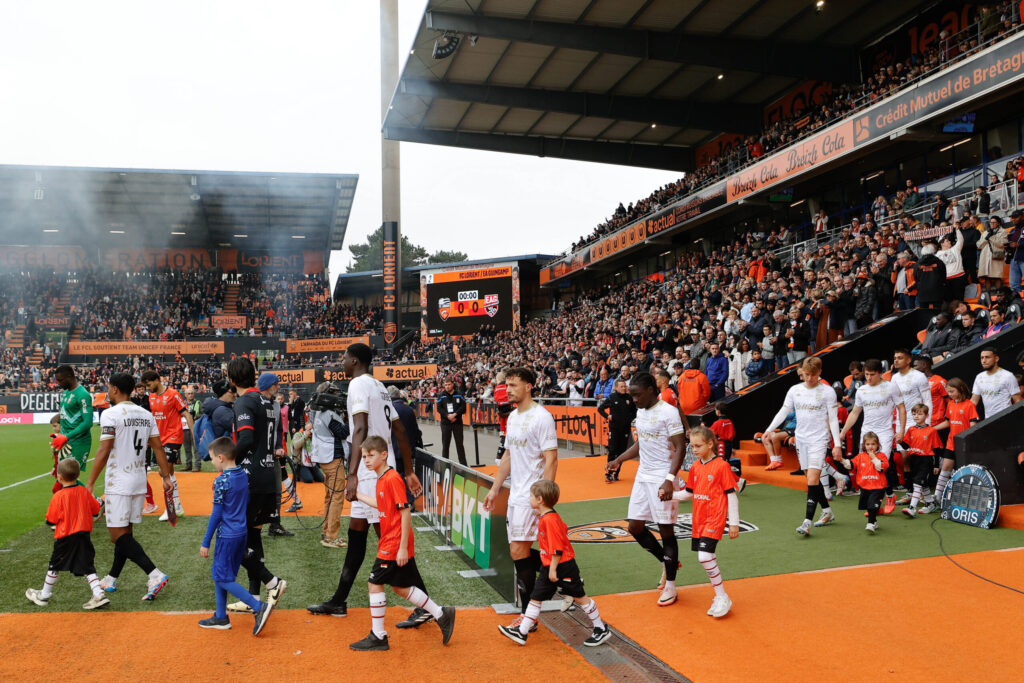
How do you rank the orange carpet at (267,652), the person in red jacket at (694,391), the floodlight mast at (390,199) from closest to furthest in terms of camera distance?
1. the orange carpet at (267,652)
2. the person in red jacket at (694,391)
3. the floodlight mast at (390,199)

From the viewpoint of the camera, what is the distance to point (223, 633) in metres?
5.31

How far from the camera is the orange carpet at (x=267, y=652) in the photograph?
4.53 metres

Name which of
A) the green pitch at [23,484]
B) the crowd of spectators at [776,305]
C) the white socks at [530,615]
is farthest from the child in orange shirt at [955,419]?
the green pitch at [23,484]

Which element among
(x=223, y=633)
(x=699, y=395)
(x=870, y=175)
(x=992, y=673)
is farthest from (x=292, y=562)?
(x=870, y=175)

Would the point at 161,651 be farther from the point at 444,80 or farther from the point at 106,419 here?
the point at 444,80

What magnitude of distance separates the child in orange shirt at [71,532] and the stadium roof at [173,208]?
39777 mm

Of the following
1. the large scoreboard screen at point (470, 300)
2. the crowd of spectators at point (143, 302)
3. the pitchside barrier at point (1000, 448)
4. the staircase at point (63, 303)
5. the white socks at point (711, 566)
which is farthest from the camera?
the staircase at point (63, 303)

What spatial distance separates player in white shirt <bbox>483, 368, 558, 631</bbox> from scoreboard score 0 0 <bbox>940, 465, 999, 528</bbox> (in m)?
5.64

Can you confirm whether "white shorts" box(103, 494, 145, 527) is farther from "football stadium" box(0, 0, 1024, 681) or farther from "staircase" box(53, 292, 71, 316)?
"staircase" box(53, 292, 71, 316)

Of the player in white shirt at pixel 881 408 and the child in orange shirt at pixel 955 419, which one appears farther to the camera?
the player in white shirt at pixel 881 408

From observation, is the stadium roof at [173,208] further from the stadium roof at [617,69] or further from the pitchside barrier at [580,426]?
the pitchside barrier at [580,426]

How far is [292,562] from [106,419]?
2.44 meters

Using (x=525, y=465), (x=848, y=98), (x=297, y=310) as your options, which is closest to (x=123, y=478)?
(x=525, y=465)

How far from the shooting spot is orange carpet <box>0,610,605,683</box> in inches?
178
